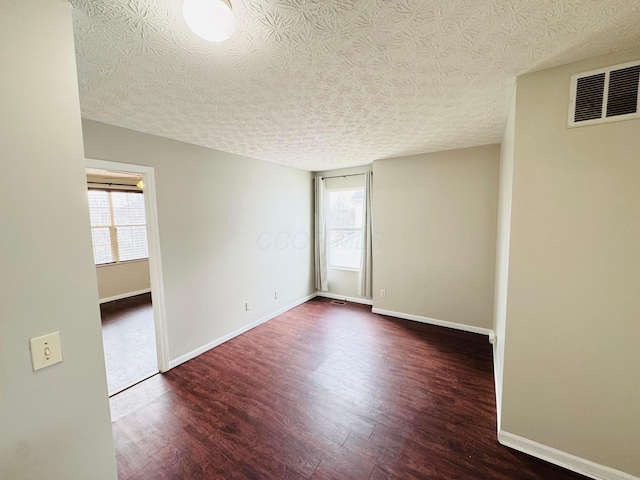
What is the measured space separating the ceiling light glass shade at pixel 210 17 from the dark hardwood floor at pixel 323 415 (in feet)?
7.45

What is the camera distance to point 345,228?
4523mm

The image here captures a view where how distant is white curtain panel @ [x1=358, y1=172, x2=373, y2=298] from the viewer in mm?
4020

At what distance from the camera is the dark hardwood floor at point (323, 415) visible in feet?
5.05

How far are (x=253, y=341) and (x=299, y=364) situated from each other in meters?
0.81

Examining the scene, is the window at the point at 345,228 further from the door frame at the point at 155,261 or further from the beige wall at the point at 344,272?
the door frame at the point at 155,261

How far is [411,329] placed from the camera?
3.39 meters

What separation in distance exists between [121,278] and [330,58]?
5.80 m

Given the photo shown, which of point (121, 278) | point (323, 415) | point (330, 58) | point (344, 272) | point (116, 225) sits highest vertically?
point (330, 58)

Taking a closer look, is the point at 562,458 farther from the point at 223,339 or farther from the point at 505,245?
the point at 223,339

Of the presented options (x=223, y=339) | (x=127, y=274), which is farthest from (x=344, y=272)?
(x=127, y=274)

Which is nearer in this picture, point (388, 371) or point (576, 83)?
point (576, 83)

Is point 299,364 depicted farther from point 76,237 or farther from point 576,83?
point 576,83

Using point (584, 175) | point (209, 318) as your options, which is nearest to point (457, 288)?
point (584, 175)

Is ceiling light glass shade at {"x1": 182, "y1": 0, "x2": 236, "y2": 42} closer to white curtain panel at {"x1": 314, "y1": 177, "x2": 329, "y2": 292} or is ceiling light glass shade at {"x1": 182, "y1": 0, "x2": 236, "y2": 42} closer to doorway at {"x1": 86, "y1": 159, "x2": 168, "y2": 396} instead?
doorway at {"x1": 86, "y1": 159, "x2": 168, "y2": 396}
